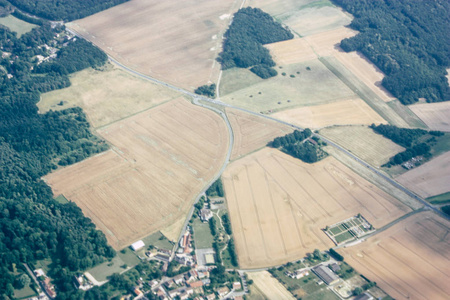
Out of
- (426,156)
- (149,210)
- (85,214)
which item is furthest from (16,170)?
(426,156)

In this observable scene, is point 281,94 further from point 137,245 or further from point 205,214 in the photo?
point 137,245

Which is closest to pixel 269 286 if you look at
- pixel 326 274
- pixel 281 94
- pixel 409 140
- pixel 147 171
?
pixel 326 274

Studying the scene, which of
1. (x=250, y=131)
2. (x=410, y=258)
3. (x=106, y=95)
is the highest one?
(x=106, y=95)

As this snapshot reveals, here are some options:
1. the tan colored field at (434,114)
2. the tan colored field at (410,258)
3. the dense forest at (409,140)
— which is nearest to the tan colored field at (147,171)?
the tan colored field at (410,258)

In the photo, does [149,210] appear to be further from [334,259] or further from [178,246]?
[334,259]

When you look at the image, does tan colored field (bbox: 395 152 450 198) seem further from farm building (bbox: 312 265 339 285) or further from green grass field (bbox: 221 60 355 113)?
green grass field (bbox: 221 60 355 113)
